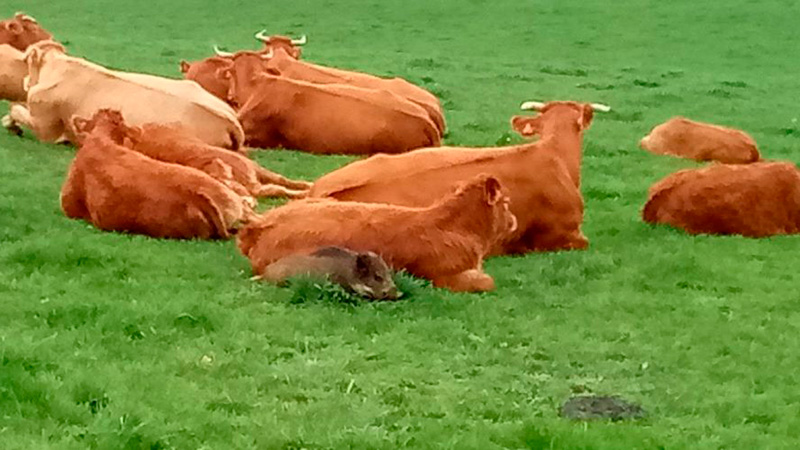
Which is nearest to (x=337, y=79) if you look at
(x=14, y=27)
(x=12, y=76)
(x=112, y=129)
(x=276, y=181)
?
(x=12, y=76)

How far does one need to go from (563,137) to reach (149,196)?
2665 millimetres

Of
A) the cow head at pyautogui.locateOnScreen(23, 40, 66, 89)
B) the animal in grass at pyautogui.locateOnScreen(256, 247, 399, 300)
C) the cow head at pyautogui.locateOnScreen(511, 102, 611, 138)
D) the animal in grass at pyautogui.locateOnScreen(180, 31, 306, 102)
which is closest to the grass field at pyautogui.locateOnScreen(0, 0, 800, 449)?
the animal in grass at pyautogui.locateOnScreen(256, 247, 399, 300)

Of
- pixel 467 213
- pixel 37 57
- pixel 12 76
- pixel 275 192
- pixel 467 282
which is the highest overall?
pixel 467 213

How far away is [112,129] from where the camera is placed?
8531 mm

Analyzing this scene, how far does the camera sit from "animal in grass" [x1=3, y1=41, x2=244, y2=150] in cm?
1079

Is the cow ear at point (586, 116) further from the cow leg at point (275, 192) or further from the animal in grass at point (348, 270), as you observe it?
the animal in grass at point (348, 270)

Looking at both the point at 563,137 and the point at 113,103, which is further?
the point at 113,103

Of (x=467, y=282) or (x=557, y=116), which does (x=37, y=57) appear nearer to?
(x=557, y=116)

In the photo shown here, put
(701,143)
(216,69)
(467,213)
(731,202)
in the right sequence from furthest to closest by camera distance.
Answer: (216,69) < (701,143) < (731,202) < (467,213)

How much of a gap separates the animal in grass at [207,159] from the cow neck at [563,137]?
1.68 metres

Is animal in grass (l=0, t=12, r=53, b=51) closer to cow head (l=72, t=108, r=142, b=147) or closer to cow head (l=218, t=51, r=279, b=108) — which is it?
cow head (l=218, t=51, r=279, b=108)

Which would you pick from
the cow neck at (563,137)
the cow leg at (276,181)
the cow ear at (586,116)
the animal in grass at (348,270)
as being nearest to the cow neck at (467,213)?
the animal in grass at (348,270)

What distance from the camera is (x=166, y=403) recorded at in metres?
5.02

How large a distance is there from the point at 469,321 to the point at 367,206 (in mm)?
1073
